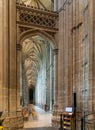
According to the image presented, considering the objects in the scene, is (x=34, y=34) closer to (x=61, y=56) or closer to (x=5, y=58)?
(x=61, y=56)

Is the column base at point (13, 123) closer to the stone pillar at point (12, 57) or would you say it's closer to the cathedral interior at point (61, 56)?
the cathedral interior at point (61, 56)

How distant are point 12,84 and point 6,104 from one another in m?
0.96

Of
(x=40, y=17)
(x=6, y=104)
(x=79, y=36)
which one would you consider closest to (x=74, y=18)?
(x=79, y=36)

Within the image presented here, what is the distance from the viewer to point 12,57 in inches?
379

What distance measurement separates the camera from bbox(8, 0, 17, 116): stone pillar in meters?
9.38

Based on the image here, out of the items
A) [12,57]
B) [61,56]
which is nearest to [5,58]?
[12,57]

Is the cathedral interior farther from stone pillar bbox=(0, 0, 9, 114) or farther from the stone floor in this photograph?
the stone floor

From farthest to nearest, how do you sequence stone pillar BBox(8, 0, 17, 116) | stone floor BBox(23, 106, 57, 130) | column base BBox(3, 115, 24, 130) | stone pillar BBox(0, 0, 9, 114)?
1. stone floor BBox(23, 106, 57, 130)
2. stone pillar BBox(8, 0, 17, 116)
3. stone pillar BBox(0, 0, 9, 114)
4. column base BBox(3, 115, 24, 130)

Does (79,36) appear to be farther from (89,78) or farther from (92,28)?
(89,78)

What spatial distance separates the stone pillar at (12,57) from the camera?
9.38 meters

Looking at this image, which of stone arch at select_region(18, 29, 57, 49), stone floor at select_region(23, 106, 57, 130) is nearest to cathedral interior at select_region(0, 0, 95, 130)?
stone arch at select_region(18, 29, 57, 49)

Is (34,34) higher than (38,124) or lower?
higher

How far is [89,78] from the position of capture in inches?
303

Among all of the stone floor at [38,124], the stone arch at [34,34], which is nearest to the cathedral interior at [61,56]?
the stone arch at [34,34]
